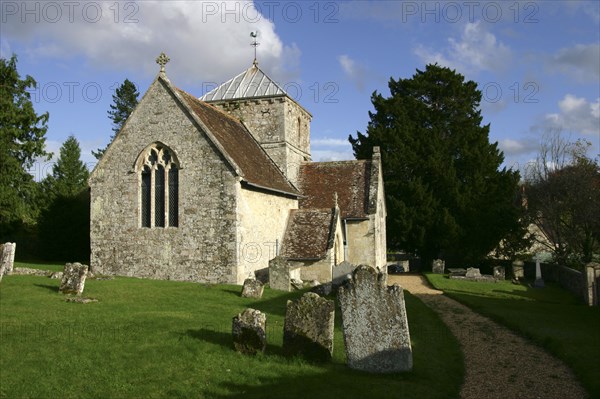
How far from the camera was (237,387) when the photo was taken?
7703 mm

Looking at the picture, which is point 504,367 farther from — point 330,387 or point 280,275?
point 280,275

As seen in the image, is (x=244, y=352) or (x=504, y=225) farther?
(x=504, y=225)

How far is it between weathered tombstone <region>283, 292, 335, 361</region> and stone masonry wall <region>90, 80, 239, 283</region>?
925 cm

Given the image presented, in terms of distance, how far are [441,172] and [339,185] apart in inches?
389

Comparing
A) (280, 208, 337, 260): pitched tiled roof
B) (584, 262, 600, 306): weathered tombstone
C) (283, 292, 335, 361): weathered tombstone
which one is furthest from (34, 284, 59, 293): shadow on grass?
(584, 262, 600, 306): weathered tombstone

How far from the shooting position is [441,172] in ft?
113

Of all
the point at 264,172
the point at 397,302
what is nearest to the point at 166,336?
the point at 397,302

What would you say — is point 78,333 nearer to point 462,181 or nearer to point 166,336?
point 166,336

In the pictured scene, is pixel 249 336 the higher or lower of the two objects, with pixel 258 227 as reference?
A: lower

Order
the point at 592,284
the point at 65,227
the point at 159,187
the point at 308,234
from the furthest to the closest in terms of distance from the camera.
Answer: the point at 65,227
the point at 308,234
the point at 159,187
the point at 592,284

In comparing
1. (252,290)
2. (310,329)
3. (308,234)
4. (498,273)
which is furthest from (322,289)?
(498,273)

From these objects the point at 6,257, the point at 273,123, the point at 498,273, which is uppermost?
the point at 273,123

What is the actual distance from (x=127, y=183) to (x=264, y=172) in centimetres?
590

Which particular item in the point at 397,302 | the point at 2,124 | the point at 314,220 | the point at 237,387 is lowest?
the point at 237,387
